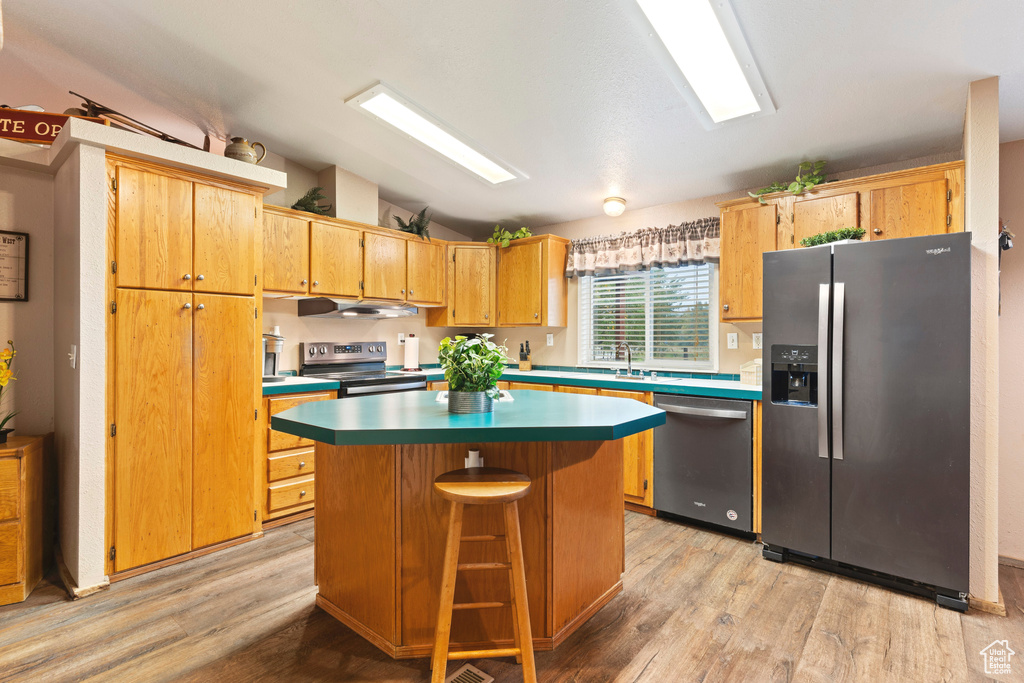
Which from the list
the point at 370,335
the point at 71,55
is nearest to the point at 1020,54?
the point at 370,335

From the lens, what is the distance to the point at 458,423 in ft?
5.71

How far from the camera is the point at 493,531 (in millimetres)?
1936

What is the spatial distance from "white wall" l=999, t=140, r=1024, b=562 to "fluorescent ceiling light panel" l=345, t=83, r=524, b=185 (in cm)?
289

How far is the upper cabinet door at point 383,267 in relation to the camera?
4047 mm

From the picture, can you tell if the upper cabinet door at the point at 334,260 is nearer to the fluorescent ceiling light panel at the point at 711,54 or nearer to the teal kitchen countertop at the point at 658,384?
the teal kitchen countertop at the point at 658,384

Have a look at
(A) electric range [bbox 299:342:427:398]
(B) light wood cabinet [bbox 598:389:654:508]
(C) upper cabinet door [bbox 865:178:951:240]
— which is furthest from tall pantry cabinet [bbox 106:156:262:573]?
(C) upper cabinet door [bbox 865:178:951:240]

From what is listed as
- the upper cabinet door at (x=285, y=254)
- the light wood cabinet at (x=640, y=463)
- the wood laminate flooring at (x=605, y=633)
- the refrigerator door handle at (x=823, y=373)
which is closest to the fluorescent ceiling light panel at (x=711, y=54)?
the refrigerator door handle at (x=823, y=373)

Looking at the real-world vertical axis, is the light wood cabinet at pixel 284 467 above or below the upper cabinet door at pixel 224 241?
below

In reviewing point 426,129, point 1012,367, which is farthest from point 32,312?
point 1012,367

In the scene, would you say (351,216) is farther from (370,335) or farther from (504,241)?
(504,241)

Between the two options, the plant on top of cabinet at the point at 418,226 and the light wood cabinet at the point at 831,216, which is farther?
the plant on top of cabinet at the point at 418,226

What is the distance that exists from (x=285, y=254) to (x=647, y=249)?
9.02 ft

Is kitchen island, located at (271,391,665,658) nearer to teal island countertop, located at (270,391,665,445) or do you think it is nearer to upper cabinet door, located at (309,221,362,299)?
teal island countertop, located at (270,391,665,445)

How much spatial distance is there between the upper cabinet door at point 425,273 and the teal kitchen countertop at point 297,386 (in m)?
1.13
